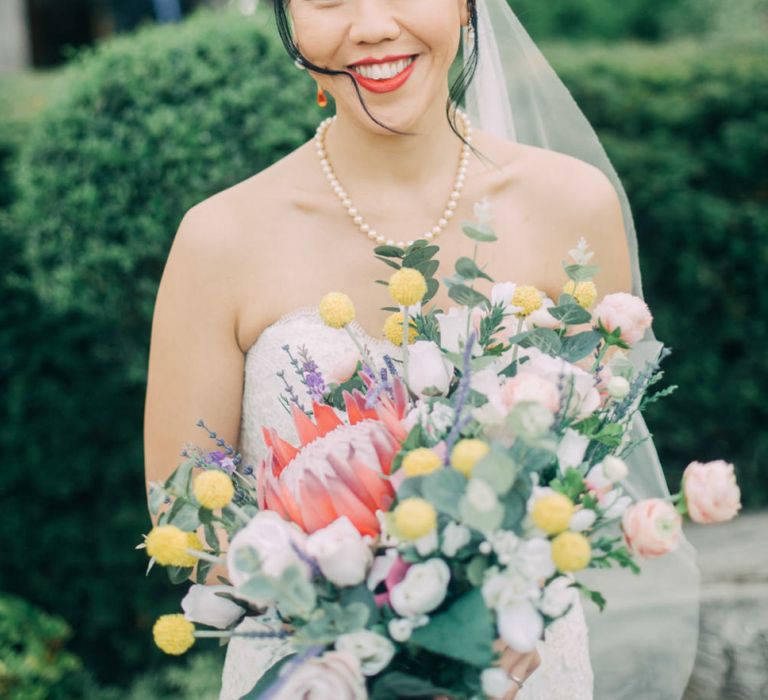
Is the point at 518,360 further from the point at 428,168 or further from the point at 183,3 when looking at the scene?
the point at 183,3

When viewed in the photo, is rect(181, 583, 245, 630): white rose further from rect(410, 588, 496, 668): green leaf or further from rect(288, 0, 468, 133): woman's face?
rect(288, 0, 468, 133): woman's face

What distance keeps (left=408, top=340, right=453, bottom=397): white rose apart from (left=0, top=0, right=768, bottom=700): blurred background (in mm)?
1598

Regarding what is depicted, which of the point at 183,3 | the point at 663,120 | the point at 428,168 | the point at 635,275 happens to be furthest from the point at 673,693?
the point at 183,3

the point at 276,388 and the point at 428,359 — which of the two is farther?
the point at 276,388

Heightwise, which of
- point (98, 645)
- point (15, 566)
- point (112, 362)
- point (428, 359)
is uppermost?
point (428, 359)

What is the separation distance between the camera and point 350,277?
2160mm

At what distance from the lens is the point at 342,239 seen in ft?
7.16

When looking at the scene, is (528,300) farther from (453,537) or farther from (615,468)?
(453,537)

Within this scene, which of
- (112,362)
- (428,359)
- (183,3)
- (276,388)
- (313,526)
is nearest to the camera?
(313,526)

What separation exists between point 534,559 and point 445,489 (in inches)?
5.8

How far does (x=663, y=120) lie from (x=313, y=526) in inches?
136

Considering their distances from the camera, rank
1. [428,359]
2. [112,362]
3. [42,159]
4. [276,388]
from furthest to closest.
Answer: [112,362], [42,159], [276,388], [428,359]

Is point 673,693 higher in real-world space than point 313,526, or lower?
lower

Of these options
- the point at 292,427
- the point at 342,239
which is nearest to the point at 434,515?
the point at 292,427
